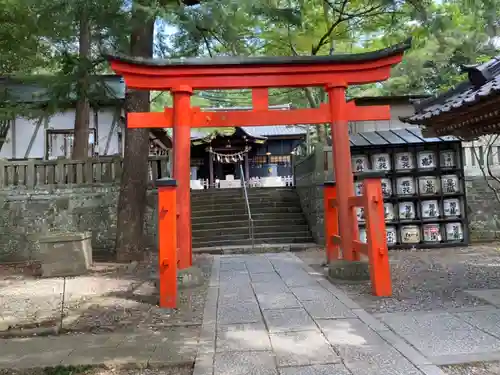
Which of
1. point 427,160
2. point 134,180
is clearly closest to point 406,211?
point 427,160

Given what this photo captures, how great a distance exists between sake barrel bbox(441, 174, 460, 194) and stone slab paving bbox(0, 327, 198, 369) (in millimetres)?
8456

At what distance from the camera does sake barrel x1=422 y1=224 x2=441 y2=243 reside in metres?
10.4

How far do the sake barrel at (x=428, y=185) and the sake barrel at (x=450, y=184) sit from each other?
18 centimetres

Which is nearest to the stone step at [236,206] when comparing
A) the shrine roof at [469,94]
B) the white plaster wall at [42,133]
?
the white plaster wall at [42,133]

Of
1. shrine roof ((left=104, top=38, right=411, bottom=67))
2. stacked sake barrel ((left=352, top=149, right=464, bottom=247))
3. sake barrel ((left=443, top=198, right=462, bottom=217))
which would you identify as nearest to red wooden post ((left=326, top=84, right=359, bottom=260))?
shrine roof ((left=104, top=38, right=411, bottom=67))

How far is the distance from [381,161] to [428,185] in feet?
4.48

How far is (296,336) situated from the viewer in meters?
4.03

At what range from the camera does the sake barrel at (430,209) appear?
10.4 meters

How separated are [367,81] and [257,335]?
483cm

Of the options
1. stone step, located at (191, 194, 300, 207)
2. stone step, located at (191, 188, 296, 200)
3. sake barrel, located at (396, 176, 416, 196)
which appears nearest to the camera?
sake barrel, located at (396, 176, 416, 196)

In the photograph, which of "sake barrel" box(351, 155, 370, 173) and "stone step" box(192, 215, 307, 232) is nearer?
"sake barrel" box(351, 155, 370, 173)

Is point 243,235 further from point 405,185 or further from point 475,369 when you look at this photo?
point 475,369

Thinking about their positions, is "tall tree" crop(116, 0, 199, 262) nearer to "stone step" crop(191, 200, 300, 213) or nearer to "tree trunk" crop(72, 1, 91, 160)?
"tree trunk" crop(72, 1, 91, 160)

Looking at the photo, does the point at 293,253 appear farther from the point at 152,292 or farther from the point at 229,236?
the point at 152,292
